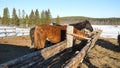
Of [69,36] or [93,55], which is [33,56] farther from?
[93,55]

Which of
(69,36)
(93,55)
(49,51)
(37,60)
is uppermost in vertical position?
(69,36)

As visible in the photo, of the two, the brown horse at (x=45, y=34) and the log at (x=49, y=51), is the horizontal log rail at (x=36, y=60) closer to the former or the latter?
the log at (x=49, y=51)

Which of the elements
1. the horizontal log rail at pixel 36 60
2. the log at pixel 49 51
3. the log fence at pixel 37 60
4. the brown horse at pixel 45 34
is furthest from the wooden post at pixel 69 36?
the horizontal log rail at pixel 36 60

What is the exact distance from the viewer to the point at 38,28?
28.1 ft

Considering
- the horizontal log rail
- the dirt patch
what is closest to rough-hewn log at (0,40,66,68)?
the horizontal log rail

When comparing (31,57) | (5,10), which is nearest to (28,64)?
(31,57)

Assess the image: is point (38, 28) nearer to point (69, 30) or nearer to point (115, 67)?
point (69, 30)

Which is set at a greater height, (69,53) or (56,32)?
(56,32)

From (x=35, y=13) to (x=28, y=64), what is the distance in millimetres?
78116

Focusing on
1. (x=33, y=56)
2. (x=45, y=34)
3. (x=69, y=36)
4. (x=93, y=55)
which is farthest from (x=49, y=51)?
(x=93, y=55)

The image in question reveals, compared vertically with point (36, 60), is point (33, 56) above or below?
above

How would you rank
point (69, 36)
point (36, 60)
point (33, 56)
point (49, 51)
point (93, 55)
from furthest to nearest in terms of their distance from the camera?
point (93, 55)
point (69, 36)
point (49, 51)
point (36, 60)
point (33, 56)

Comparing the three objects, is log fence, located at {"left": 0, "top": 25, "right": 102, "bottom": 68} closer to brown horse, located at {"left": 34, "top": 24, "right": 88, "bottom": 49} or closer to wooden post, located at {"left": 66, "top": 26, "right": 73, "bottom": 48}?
wooden post, located at {"left": 66, "top": 26, "right": 73, "bottom": 48}

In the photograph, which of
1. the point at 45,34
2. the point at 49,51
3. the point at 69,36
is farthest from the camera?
the point at 45,34
